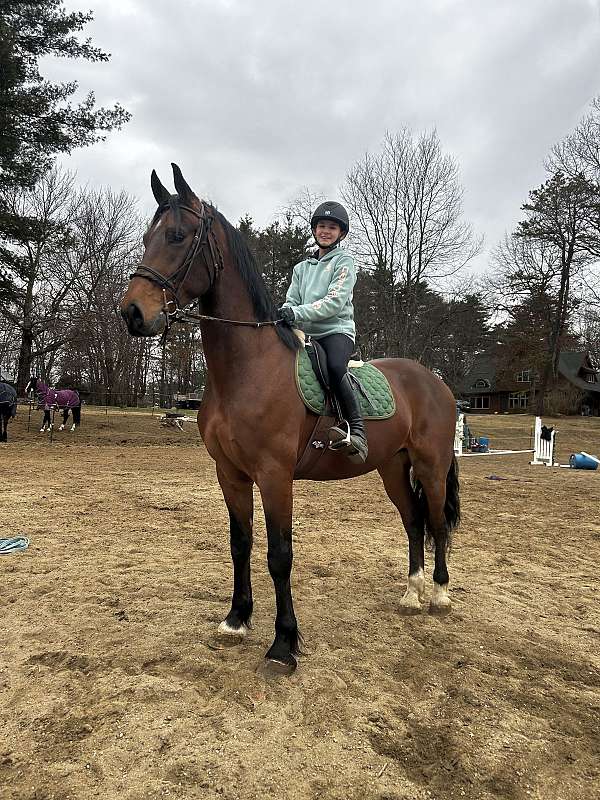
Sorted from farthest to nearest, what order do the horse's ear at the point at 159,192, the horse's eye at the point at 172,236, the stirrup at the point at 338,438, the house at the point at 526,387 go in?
the house at the point at 526,387, the stirrup at the point at 338,438, the horse's ear at the point at 159,192, the horse's eye at the point at 172,236

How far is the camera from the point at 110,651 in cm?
298

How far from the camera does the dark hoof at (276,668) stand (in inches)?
109

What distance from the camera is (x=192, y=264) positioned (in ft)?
9.12

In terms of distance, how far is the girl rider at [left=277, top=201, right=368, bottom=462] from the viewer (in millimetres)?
3189

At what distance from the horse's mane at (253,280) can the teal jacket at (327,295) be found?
0.14 m

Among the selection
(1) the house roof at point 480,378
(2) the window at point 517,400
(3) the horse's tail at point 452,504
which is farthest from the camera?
(1) the house roof at point 480,378

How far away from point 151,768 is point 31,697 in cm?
90

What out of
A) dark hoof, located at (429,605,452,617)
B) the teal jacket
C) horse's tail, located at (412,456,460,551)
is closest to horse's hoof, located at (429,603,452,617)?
dark hoof, located at (429,605,452,617)

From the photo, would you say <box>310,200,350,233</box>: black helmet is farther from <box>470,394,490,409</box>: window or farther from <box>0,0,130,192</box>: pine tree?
<box>470,394,490,409</box>: window

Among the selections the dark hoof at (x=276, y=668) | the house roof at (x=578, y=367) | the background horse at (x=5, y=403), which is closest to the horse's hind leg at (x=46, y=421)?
the background horse at (x=5, y=403)

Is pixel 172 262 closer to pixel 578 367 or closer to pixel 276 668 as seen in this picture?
pixel 276 668

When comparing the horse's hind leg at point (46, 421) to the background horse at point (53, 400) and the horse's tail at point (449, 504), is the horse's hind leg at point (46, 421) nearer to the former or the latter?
the background horse at point (53, 400)

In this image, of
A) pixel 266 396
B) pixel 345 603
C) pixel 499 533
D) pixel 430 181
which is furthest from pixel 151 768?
pixel 430 181

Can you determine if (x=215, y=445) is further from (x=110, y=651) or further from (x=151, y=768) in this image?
(x=151, y=768)
